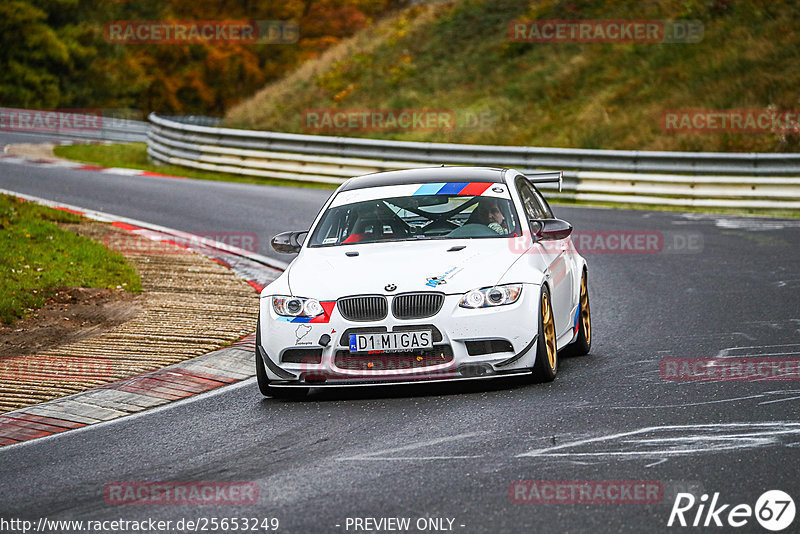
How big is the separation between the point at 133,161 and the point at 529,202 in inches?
899

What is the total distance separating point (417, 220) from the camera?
9.09 metres

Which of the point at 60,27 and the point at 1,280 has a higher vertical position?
the point at 60,27

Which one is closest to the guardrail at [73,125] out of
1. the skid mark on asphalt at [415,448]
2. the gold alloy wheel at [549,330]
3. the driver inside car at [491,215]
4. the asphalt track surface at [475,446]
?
the asphalt track surface at [475,446]

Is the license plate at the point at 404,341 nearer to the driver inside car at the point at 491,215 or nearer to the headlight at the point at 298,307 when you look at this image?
the headlight at the point at 298,307

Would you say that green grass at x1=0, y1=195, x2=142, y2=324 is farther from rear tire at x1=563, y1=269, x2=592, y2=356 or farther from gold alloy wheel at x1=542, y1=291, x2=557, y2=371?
gold alloy wheel at x1=542, y1=291, x2=557, y2=371

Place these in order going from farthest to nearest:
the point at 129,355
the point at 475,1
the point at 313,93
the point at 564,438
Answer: the point at 475,1, the point at 313,93, the point at 129,355, the point at 564,438

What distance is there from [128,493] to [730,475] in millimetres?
3004

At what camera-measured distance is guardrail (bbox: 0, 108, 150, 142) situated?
1613 inches

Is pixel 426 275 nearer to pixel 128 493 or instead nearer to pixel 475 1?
pixel 128 493

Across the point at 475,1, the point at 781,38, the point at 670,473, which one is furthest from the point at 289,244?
the point at 475,1

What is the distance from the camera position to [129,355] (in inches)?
381

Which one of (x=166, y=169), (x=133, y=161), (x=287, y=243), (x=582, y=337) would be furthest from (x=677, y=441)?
(x=133, y=161)

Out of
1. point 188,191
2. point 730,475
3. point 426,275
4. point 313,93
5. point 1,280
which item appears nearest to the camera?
point 730,475

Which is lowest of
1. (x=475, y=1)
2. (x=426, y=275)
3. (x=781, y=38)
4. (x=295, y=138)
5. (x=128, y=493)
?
(x=128, y=493)
